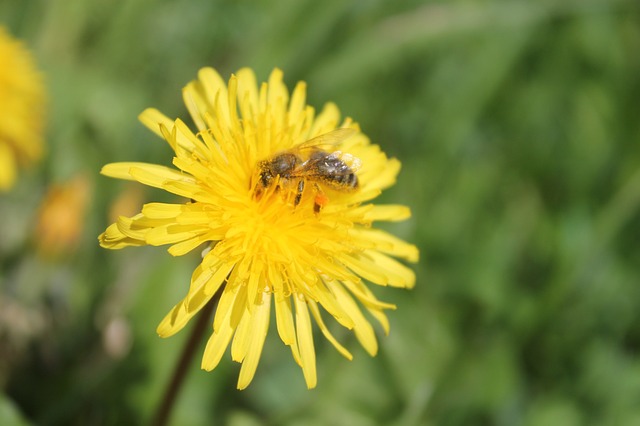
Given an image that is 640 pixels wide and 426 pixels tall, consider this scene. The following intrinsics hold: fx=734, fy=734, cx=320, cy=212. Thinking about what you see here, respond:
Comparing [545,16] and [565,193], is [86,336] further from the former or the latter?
[545,16]

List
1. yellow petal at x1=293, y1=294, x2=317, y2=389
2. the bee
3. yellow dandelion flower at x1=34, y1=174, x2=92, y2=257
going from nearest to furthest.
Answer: yellow petal at x1=293, y1=294, x2=317, y2=389 < the bee < yellow dandelion flower at x1=34, y1=174, x2=92, y2=257

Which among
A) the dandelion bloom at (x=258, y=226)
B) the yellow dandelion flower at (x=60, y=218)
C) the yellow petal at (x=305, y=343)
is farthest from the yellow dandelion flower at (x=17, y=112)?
the yellow petal at (x=305, y=343)

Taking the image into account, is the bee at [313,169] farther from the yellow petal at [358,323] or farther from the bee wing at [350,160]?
the yellow petal at [358,323]

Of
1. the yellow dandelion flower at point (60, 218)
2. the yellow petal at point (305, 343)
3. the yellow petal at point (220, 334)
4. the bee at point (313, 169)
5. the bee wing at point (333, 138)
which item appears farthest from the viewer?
the yellow dandelion flower at point (60, 218)

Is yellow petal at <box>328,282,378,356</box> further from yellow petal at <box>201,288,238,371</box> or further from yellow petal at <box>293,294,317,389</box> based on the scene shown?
yellow petal at <box>201,288,238,371</box>

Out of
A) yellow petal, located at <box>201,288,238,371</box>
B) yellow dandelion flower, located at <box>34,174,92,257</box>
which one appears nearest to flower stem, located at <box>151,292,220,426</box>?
yellow petal, located at <box>201,288,238,371</box>

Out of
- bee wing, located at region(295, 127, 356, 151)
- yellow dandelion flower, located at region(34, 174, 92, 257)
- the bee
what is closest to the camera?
the bee
